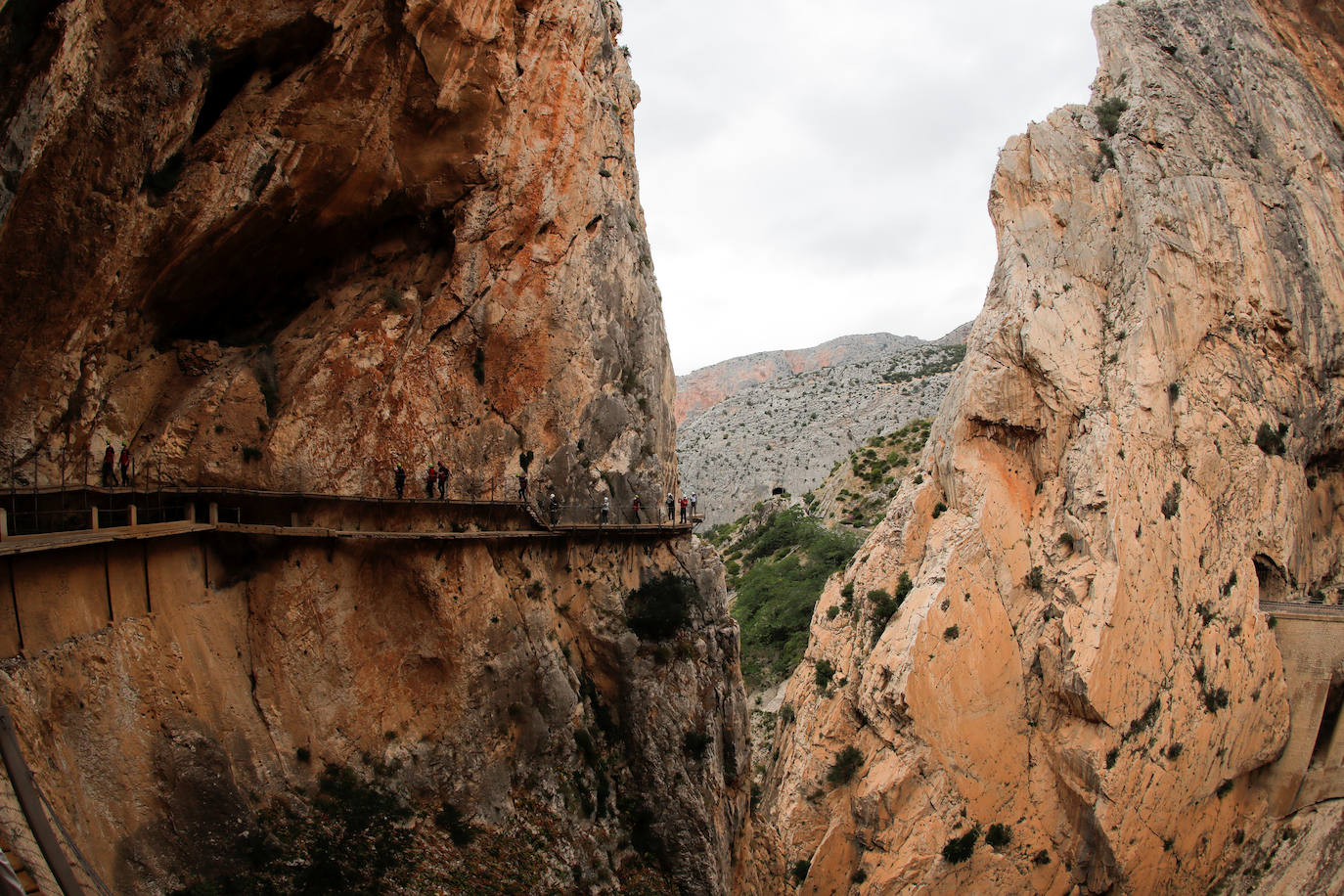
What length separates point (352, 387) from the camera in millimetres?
17344

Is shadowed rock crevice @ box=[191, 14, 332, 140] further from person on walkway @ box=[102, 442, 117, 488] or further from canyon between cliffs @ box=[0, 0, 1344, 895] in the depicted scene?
person on walkway @ box=[102, 442, 117, 488]

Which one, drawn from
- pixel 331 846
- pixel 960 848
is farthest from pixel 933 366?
pixel 331 846

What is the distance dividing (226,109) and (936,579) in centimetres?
2657

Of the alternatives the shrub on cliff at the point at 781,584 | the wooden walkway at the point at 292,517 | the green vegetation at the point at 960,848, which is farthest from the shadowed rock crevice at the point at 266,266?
the green vegetation at the point at 960,848

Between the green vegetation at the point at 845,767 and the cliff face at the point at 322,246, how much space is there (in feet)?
48.7

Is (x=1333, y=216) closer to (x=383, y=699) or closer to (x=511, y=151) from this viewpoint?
(x=511, y=151)

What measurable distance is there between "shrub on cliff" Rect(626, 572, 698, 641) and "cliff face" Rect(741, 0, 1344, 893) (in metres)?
8.15

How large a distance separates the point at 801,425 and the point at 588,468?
65.5 m

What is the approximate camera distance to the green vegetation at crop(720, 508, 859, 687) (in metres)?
45.2

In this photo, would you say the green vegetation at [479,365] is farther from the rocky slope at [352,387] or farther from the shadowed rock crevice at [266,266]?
the shadowed rock crevice at [266,266]

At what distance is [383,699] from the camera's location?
54.7 ft

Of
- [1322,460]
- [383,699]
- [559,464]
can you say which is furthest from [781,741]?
[1322,460]

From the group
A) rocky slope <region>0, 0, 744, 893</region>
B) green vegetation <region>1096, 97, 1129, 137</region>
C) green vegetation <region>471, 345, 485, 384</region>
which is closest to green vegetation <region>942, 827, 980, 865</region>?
rocky slope <region>0, 0, 744, 893</region>

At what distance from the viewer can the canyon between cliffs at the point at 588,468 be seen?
13.2 metres
